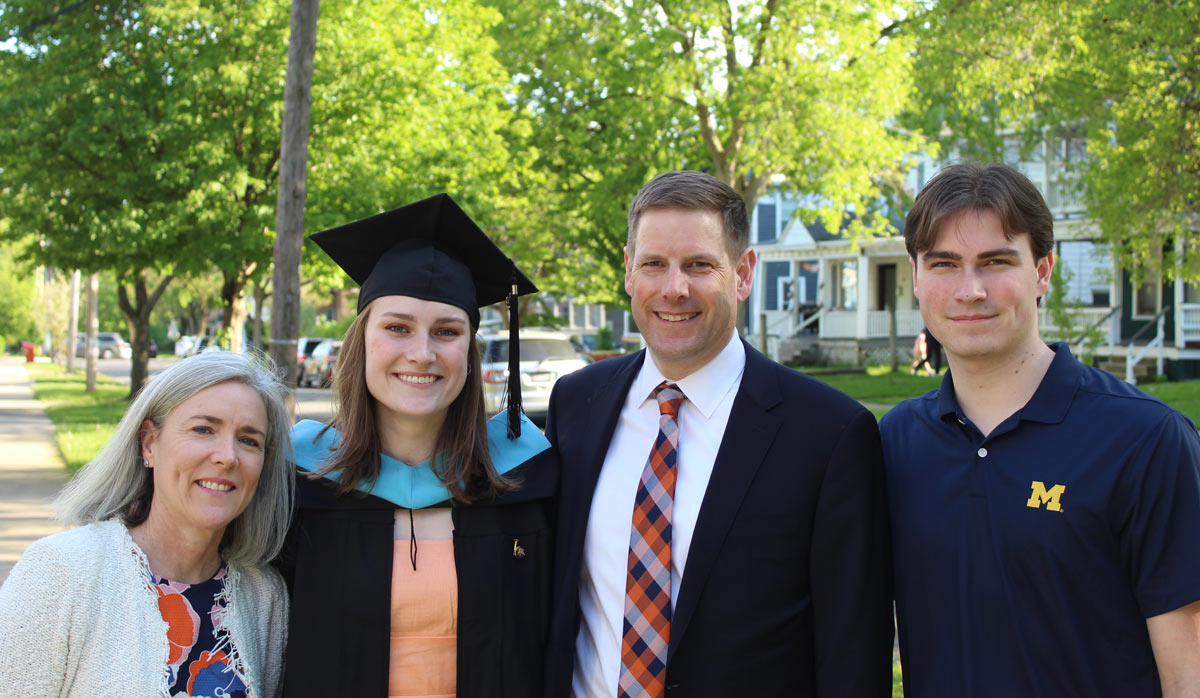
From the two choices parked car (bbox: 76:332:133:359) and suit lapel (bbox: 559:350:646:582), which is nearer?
suit lapel (bbox: 559:350:646:582)

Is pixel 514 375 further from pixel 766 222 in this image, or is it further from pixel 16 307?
pixel 16 307

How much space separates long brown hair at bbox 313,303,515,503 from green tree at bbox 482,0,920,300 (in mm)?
14073

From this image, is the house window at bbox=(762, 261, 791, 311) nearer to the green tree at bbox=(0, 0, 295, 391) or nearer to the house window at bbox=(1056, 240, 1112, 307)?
the house window at bbox=(1056, 240, 1112, 307)

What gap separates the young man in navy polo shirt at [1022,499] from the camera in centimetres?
221

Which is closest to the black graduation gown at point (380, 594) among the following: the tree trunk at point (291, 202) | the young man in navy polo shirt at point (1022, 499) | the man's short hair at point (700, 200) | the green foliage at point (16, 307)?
the man's short hair at point (700, 200)

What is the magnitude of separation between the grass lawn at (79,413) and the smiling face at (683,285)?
16.1 ft

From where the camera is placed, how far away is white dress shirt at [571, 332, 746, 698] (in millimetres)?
2674

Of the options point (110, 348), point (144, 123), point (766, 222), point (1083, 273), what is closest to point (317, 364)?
point (766, 222)

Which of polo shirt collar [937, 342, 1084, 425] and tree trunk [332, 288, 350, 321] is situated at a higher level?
tree trunk [332, 288, 350, 321]

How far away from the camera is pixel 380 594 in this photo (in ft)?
8.75

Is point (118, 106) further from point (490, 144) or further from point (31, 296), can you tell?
point (31, 296)

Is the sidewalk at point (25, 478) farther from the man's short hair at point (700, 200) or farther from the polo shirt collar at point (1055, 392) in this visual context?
the polo shirt collar at point (1055, 392)

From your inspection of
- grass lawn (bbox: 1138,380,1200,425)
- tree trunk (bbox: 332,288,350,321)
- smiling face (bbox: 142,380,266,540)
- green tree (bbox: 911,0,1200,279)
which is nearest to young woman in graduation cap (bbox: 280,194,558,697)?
smiling face (bbox: 142,380,266,540)

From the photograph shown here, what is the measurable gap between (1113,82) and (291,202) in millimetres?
9903
